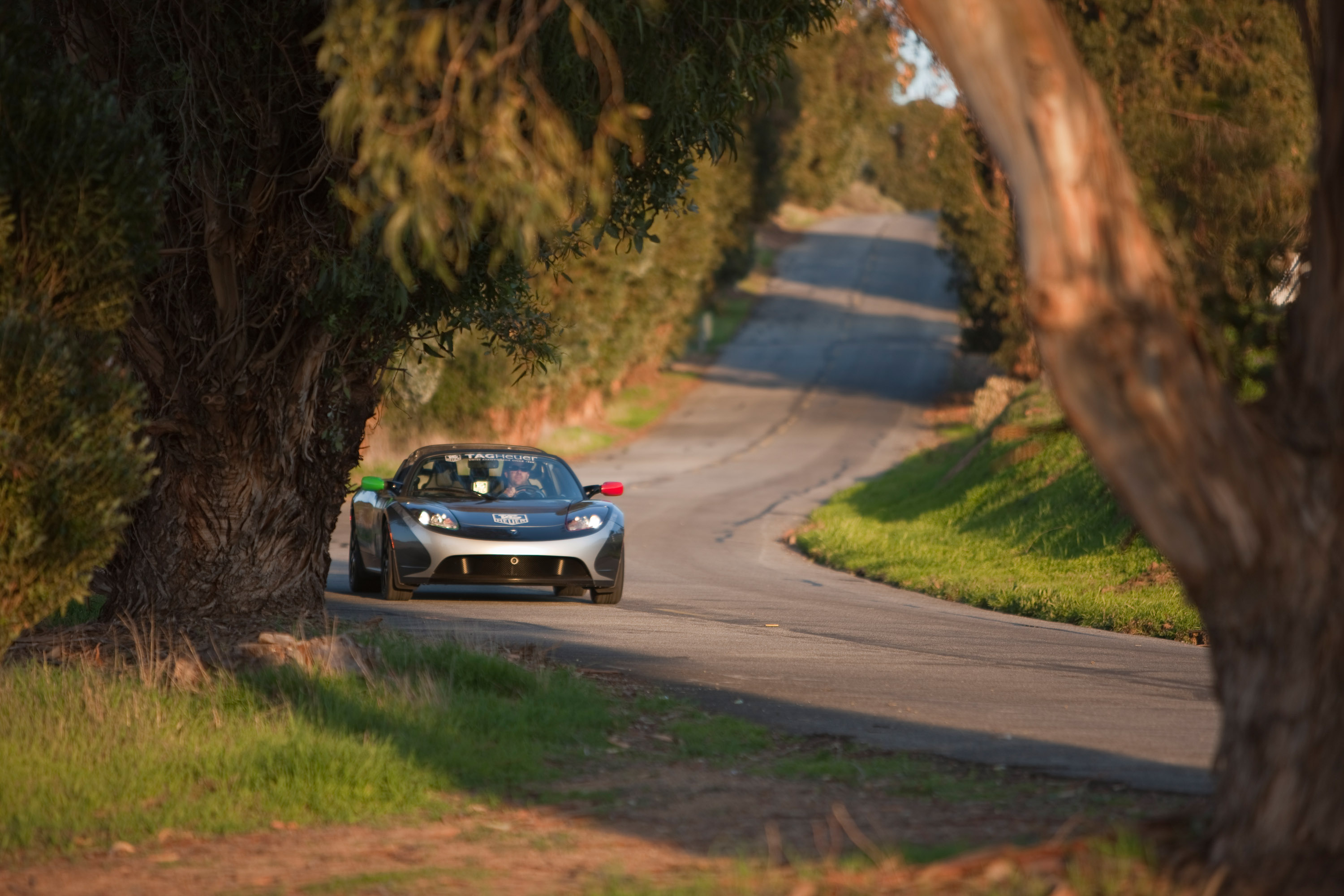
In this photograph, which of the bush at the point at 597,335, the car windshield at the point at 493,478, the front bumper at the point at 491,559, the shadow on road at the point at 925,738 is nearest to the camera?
the shadow on road at the point at 925,738

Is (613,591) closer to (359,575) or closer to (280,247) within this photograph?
(359,575)

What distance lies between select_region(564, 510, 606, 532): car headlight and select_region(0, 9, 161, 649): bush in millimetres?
6713

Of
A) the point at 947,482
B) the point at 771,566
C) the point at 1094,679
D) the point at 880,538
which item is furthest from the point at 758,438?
the point at 1094,679

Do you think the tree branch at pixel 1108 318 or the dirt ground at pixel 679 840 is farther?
the dirt ground at pixel 679 840

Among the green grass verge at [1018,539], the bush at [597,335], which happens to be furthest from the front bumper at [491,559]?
the bush at [597,335]

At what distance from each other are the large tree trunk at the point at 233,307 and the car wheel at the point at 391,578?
3.04m

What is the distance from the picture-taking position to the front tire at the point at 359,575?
15188mm

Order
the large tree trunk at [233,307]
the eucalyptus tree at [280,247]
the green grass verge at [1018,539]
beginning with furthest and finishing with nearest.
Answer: the green grass verge at [1018,539] < the large tree trunk at [233,307] < the eucalyptus tree at [280,247]

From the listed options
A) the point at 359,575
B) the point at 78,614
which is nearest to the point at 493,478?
the point at 359,575

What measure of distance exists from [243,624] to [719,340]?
5438cm

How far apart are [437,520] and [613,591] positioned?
1861mm

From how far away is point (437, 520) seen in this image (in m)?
13.7

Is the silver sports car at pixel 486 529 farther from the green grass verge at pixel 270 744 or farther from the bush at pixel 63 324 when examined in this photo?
the bush at pixel 63 324

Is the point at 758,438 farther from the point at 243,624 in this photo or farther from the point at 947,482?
the point at 243,624
